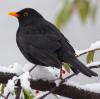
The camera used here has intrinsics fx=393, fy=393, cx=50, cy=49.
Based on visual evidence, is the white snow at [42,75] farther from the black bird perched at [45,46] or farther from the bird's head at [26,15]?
the bird's head at [26,15]

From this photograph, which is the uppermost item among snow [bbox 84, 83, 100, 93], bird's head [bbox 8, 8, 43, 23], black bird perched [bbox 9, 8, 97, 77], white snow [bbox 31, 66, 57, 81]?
bird's head [bbox 8, 8, 43, 23]

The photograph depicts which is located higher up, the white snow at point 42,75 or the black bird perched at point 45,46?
the black bird perched at point 45,46

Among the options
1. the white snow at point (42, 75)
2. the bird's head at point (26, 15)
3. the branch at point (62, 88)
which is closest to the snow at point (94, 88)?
the branch at point (62, 88)

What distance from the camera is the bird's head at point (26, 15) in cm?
210

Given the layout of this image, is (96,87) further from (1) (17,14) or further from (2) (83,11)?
(1) (17,14)

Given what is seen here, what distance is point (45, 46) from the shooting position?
167cm

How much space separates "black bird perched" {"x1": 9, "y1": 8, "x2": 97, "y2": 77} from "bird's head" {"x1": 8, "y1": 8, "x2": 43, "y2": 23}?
0.33ft

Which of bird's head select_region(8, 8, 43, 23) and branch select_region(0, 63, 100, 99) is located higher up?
bird's head select_region(8, 8, 43, 23)

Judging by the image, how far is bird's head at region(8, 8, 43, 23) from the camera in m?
2.10

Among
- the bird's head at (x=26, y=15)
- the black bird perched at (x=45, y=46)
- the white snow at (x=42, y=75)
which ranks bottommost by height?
the white snow at (x=42, y=75)

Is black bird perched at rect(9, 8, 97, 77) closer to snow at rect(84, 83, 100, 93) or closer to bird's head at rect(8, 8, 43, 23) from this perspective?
bird's head at rect(8, 8, 43, 23)

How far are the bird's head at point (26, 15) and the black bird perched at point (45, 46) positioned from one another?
10cm

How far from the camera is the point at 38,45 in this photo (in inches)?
66.9

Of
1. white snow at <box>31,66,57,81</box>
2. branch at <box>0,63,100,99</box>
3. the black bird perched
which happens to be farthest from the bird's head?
branch at <box>0,63,100,99</box>
